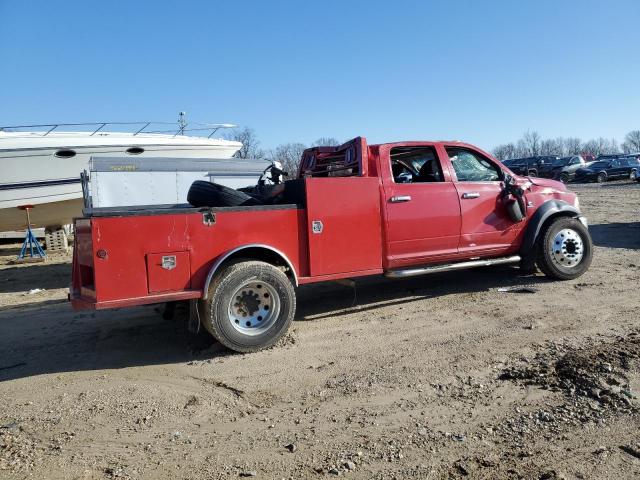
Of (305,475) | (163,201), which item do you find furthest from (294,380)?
(163,201)

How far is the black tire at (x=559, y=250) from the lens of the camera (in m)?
7.12

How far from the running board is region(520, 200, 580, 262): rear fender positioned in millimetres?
158

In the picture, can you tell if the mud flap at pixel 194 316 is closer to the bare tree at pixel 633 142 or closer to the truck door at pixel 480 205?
the truck door at pixel 480 205

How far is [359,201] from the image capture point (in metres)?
5.88

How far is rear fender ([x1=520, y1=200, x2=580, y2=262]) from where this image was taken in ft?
23.2

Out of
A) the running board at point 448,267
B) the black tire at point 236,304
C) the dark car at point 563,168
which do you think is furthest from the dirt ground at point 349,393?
the dark car at point 563,168

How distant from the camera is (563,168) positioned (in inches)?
1529

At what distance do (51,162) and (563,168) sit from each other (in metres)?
36.4

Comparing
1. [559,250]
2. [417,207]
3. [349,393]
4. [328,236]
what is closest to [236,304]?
[328,236]

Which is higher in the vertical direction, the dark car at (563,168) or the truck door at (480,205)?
the dark car at (563,168)

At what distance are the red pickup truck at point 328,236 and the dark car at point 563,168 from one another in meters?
34.2

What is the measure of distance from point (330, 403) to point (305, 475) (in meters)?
0.95

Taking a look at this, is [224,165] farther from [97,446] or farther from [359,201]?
[97,446]

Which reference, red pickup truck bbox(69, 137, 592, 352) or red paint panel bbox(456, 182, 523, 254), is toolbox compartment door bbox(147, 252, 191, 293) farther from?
red paint panel bbox(456, 182, 523, 254)
